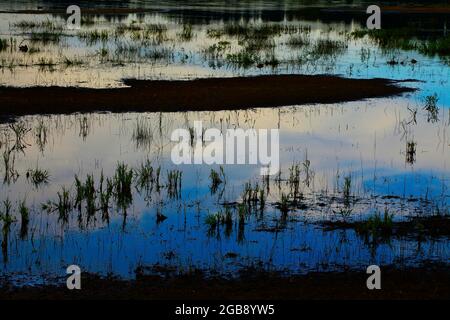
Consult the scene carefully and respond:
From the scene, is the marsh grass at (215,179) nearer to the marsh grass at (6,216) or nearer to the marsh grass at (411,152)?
the marsh grass at (6,216)

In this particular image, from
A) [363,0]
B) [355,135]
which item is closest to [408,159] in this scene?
[355,135]

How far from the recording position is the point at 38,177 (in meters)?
13.1

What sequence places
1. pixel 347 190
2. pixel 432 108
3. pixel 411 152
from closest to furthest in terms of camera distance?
pixel 347 190, pixel 411 152, pixel 432 108

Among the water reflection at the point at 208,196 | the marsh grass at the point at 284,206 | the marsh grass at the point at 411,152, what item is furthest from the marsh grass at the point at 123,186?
the marsh grass at the point at 411,152

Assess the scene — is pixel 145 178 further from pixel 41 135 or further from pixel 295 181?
pixel 41 135

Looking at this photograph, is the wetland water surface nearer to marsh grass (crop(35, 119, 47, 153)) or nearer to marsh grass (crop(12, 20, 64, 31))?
marsh grass (crop(35, 119, 47, 153))

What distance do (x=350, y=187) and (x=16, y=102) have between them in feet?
32.8

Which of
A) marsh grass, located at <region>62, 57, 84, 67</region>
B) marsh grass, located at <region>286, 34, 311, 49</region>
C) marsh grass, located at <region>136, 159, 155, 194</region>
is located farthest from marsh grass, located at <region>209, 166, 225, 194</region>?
marsh grass, located at <region>286, 34, 311, 49</region>

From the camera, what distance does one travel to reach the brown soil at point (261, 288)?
813cm

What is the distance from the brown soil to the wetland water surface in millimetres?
296

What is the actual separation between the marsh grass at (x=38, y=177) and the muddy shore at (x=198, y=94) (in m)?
5.49

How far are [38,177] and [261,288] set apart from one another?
5864 millimetres

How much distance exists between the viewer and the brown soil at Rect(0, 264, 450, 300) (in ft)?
26.7

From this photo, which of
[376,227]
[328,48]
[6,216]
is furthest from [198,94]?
[328,48]
